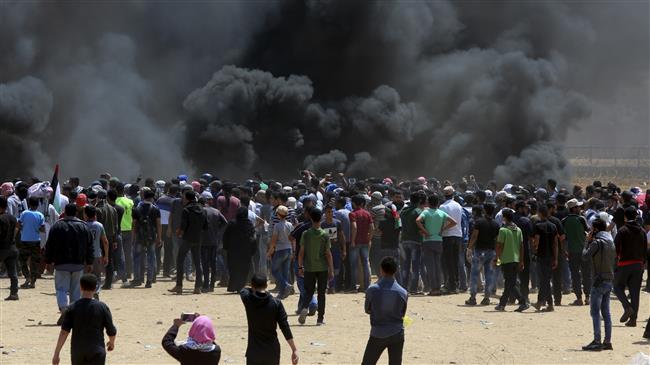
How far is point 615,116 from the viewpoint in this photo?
10575 centimetres

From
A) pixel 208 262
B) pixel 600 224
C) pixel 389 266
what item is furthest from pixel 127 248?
pixel 389 266

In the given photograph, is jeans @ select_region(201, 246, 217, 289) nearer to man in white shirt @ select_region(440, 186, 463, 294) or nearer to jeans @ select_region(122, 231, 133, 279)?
jeans @ select_region(122, 231, 133, 279)

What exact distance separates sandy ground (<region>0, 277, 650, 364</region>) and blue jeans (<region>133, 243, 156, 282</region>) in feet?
1.78

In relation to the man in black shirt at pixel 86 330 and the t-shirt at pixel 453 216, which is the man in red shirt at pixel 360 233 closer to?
the t-shirt at pixel 453 216

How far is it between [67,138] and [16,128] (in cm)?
641

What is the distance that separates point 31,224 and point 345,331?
648cm

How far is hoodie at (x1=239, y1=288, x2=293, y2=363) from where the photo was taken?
9.85 metres

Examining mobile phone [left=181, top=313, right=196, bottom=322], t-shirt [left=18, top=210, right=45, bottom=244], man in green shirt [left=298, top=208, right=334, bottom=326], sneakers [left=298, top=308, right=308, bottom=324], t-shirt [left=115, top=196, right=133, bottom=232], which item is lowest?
mobile phone [left=181, top=313, right=196, bottom=322]

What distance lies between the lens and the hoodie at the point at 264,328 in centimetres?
985

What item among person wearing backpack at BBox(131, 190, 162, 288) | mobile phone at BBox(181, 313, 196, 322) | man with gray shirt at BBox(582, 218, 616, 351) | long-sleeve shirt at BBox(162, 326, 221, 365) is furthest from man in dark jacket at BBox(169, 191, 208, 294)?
mobile phone at BBox(181, 313, 196, 322)

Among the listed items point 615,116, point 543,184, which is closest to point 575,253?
point 543,184

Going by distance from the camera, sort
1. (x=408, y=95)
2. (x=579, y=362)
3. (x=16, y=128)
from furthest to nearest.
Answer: (x=408, y=95), (x=16, y=128), (x=579, y=362)

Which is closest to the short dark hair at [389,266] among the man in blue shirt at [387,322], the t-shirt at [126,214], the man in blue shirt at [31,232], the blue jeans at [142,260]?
the man in blue shirt at [387,322]

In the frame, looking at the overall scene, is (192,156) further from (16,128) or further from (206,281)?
(206,281)
